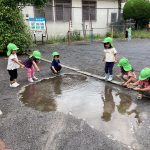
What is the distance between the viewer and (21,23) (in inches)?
562

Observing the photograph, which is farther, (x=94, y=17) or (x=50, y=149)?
(x=94, y=17)

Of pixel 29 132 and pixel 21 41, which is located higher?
pixel 21 41

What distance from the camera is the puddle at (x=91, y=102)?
213 inches

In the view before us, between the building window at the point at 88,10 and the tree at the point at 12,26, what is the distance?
951cm

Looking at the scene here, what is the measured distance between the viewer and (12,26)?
550 inches

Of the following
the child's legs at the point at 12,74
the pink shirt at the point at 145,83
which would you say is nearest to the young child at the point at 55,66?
the child's legs at the point at 12,74

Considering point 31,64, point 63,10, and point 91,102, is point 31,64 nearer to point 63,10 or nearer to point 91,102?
point 91,102

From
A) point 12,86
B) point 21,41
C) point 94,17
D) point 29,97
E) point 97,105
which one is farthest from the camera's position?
point 94,17

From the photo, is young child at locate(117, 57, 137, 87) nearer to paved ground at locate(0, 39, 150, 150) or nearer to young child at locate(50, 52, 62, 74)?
paved ground at locate(0, 39, 150, 150)

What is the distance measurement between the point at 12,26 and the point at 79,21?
9676 mm

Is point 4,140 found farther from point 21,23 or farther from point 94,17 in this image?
point 94,17

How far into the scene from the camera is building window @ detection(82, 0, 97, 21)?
23.3 metres

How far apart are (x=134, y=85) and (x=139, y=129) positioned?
2.39 metres

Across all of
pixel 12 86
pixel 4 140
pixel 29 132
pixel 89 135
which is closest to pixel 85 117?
pixel 89 135
